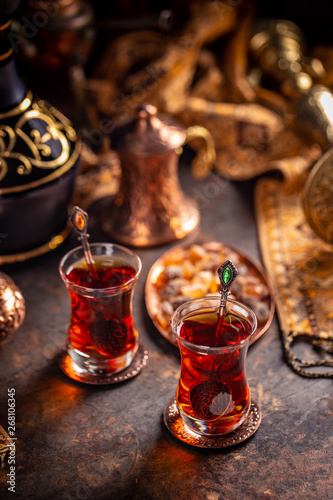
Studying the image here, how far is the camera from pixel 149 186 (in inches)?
60.4

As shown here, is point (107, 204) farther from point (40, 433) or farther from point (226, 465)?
point (226, 465)

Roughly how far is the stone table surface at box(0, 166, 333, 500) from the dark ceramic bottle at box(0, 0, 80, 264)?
184 millimetres

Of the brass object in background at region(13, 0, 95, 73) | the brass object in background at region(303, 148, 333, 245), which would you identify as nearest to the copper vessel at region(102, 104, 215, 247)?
the brass object in background at region(303, 148, 333, 245)

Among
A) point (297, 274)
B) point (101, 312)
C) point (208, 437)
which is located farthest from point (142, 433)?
point (297, 274)

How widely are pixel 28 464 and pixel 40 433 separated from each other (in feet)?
0.23

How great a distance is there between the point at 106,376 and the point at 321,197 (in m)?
0.65

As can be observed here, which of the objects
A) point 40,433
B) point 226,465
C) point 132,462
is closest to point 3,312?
point 40,433

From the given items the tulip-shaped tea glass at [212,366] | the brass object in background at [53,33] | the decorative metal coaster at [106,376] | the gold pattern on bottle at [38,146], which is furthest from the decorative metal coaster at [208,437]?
the brass object in background at [53,33]

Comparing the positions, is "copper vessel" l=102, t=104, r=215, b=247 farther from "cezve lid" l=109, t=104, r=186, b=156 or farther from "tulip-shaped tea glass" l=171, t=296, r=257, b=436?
"tulip-shaped tea glass" l=171, t=296, r=257, b=436

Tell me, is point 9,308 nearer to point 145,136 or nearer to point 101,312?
point 101,312

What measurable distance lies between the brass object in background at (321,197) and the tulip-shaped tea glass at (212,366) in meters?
0.45

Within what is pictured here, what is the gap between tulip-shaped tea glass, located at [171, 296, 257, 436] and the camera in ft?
3.27

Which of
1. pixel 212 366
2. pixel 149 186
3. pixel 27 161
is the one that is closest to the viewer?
pixel 212 366

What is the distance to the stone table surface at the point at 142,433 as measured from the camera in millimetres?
1003
